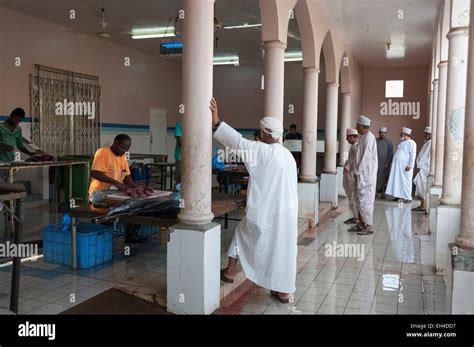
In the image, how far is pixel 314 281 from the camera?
15.6 ft

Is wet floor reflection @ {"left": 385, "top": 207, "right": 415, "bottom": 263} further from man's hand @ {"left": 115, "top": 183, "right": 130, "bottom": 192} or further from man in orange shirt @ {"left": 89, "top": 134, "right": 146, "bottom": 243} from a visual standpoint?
man in orange shirt @ {"left": 89, "top": 134, "right": 146, "bottom": 243}

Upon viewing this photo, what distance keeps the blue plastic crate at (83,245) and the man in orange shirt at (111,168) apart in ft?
1.40

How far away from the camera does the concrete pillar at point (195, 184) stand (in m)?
3.54

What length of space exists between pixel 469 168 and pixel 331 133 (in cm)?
618

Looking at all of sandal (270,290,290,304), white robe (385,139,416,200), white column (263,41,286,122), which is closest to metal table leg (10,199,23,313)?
sandal (270,290,290,304)

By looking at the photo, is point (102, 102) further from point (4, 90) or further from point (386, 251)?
point (386, 251)

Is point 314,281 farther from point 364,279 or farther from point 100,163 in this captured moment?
point 100,163

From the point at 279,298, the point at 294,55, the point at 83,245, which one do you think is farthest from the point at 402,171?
the point at 83,245

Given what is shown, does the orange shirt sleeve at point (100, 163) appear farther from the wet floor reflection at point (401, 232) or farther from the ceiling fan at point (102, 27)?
the ceiling fan at point (102, 27)

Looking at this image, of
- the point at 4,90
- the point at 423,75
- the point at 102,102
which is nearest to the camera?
the point at 4,90

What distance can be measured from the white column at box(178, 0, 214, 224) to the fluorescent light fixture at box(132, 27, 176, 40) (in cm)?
674

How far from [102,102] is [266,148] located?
28.2ft
